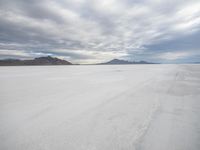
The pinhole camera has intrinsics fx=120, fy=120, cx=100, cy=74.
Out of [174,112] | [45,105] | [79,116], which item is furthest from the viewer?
[45,105]

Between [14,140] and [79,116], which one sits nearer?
[14,140]

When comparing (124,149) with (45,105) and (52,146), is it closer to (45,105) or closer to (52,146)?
(52,146)

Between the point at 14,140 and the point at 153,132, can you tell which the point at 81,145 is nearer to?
the point at 14,140

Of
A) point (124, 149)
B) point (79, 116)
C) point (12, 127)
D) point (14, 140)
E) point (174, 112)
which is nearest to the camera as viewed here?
point (124, 149)

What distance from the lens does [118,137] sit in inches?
73.0

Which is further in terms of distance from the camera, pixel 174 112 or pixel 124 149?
pixel 174 112

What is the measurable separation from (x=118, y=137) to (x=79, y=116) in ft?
3.37

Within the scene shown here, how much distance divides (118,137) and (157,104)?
1.93 meters

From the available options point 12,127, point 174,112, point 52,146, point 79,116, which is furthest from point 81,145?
point 174,112

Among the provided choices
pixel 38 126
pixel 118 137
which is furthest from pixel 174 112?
pixel 38 126

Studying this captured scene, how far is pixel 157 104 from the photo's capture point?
3.28 m

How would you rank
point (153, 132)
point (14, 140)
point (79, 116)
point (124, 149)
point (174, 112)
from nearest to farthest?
point (124, 149)
point (14, 140)
point (153, 132)
point (79, 116)
point (174, 112)

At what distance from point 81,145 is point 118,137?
571 millimetres

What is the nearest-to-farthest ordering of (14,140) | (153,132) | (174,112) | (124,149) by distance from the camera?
1. (124,149)
2. (14,140)
3. (153,132)
4. (174,112)
